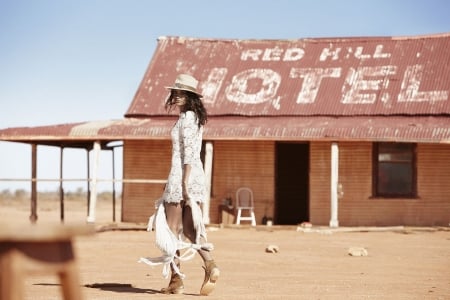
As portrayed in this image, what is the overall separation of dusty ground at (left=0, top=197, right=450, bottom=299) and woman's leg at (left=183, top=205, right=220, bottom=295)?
0.13 meters

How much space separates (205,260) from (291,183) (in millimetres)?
15810

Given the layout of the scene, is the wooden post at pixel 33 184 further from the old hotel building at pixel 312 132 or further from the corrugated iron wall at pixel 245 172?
the corrugated iron wall at pixel 245 172

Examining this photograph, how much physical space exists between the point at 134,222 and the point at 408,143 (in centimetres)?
641

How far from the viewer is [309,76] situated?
76.4 feet

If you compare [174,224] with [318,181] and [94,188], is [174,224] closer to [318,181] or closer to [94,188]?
[94,188]

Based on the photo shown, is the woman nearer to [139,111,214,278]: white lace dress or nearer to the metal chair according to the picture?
[139,111,214,278]: white lace dress

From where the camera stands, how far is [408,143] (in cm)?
2133

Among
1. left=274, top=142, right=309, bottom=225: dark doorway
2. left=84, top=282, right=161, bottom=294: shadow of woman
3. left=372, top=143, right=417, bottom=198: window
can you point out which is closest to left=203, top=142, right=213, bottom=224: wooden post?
left=274, top=142, right=309, bottom=225: dark doorway

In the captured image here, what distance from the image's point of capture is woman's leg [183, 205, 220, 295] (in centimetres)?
801

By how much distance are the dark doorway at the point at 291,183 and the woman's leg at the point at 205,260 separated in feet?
49.7

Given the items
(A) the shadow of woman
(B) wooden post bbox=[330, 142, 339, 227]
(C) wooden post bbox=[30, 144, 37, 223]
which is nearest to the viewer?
(A) the shadow of woman

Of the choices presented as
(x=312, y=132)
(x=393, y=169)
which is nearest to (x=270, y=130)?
(x=312, y=132)

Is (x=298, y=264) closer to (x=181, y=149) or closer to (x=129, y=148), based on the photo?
(x=181, y=149)

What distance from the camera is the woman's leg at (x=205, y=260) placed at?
801cm
